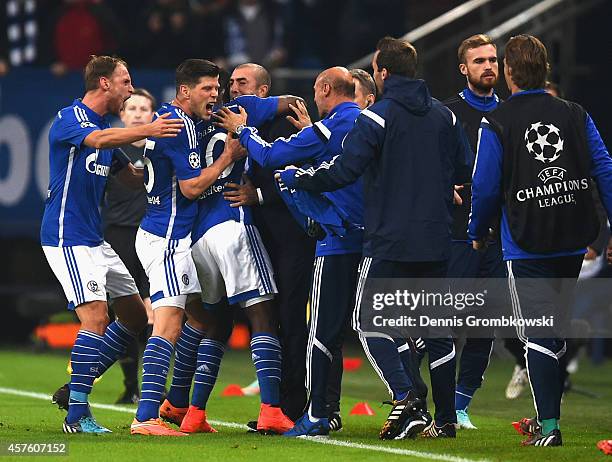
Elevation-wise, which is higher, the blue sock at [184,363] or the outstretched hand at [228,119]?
the outstretched hand at [228,119]

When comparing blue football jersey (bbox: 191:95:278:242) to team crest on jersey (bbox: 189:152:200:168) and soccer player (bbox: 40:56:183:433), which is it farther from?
soccer player (bbox: 40:56:183:433)

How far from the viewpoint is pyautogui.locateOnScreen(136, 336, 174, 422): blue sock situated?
25.0 ft

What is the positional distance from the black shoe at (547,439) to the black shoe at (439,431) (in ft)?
1.86

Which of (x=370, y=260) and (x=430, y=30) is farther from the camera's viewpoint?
(x=430, y=30)

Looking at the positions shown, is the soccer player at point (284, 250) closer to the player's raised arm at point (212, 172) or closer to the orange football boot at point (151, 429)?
the player's raised arm at point (212, 172)

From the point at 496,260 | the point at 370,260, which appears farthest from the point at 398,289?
the point at 496,260

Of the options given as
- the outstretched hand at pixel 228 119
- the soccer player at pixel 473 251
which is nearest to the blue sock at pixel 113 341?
the outstretched hand at pixel 228 119

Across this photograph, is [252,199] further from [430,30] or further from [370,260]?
[430,30]

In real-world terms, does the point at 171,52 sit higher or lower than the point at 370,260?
higher

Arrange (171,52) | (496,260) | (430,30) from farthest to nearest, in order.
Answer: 1. (171,52)
2. (430,30)
3. (496,260)

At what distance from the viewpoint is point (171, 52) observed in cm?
1572

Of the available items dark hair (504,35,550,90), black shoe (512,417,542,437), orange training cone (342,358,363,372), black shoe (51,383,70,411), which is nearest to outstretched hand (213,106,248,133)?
dark hair (504,35,550,90)

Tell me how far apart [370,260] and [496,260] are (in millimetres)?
1409

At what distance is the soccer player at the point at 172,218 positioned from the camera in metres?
7.66
